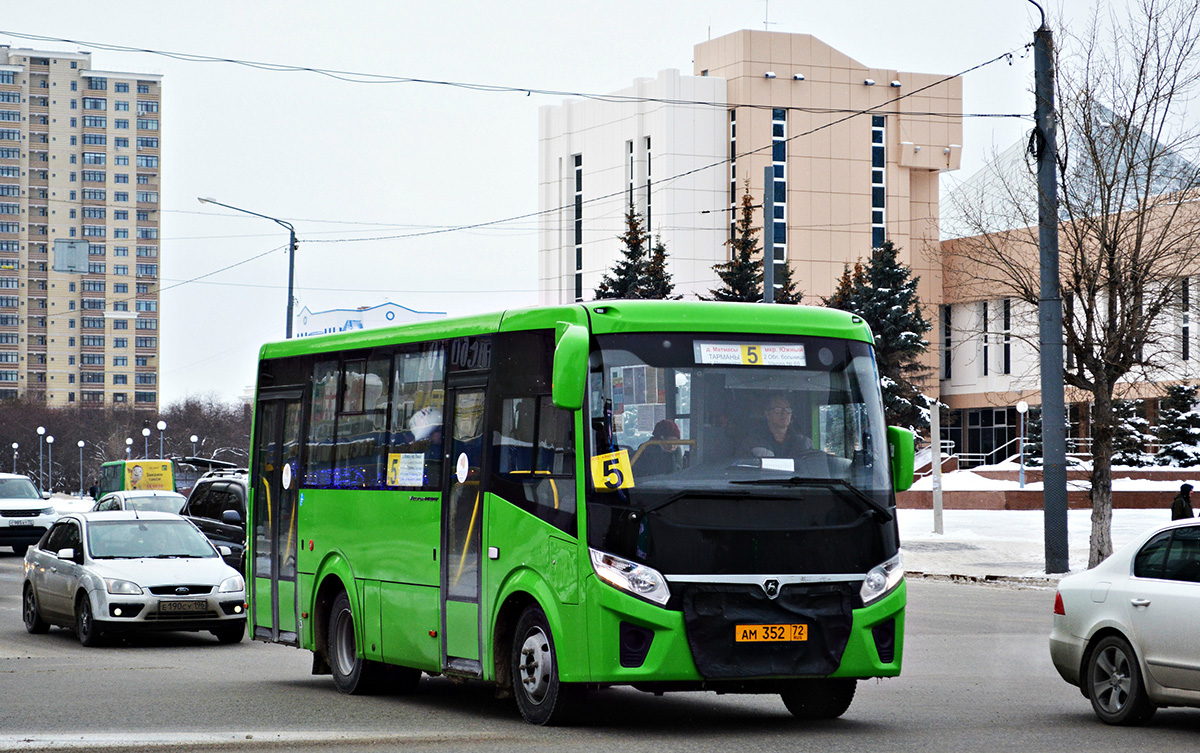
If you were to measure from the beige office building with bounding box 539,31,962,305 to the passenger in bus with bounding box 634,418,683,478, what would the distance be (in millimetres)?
77476

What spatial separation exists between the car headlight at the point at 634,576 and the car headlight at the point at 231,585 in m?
9.18

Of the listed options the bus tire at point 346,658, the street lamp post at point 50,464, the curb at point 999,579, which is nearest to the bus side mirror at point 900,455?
the bus tire at point 346,658

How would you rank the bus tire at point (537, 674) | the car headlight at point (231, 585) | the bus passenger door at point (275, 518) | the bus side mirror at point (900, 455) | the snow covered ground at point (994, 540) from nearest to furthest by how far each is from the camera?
the bus tire at point (537, 674), the bus side mirror at point (900, 455), the bus passenger door at point (275, 518), the car headlight at point (231, 585), the snow covered ground at point (994, 540)

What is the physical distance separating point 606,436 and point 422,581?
94.3 inches

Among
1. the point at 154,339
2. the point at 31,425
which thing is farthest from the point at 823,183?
the point at 154,339

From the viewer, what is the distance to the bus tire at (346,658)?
12891mm

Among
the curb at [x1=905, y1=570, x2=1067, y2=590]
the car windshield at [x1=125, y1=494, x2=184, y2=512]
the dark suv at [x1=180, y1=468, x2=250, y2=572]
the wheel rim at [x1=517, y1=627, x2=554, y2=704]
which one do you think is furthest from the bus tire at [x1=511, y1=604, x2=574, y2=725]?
the car windshield at [x1=125, y1=494, x2=184, y2=512]

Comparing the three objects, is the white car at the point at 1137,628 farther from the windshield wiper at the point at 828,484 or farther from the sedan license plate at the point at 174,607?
the sedan license plate at the point at 174,607

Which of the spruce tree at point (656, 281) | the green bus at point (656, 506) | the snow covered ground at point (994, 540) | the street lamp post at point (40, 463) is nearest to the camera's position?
the green bus at point (656, 506)

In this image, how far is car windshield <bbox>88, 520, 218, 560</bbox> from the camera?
18.8m

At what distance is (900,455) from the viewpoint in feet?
35.2

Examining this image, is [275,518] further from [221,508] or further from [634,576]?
[221,508]

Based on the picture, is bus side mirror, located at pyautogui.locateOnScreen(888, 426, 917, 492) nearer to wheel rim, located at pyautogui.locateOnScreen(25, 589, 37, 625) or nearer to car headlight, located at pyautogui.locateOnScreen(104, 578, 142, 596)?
car headlight, located at pyautogui.locateOnScreen(104, 578, 142, 596)

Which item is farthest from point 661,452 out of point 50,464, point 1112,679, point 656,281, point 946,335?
point 50,464
